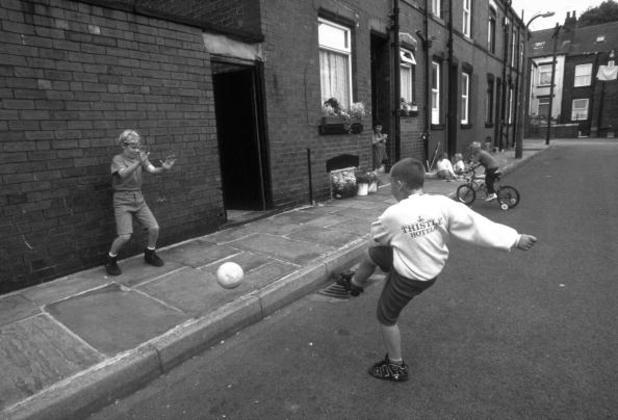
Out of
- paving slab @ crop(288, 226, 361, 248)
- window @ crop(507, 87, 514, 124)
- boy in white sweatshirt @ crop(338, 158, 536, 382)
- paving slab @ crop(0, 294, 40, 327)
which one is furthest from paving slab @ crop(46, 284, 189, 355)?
window @ crop(507, 87, 514, 124)

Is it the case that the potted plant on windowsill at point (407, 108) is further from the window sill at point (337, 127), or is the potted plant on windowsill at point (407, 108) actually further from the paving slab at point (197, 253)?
the paving slab at point (197, 253)

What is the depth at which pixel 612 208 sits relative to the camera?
809 cm

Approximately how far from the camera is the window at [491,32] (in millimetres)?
20261

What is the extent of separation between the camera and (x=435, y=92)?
1480cm

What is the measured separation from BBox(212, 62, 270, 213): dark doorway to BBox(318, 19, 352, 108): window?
7.31ft

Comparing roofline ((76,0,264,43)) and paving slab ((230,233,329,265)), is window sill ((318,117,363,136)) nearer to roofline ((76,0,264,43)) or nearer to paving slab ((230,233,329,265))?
roofline ((76,0,264,43))

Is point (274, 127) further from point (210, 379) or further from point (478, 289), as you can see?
point (210, 379)

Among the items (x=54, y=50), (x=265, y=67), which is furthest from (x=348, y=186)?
(x=54, y=50)

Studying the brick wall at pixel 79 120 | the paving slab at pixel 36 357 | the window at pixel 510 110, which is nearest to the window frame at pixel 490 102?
the window at pixel 510 110

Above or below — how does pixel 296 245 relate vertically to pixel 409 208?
below

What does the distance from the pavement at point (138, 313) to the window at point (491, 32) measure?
62.7 ft

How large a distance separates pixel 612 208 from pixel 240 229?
751 cm

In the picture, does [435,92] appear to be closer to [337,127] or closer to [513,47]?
[337,127]

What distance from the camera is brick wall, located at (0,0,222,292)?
4184 millimetres
